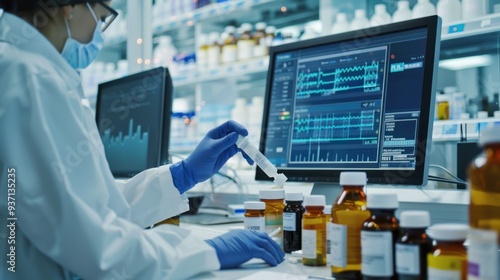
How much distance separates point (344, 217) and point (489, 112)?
1.71 meters

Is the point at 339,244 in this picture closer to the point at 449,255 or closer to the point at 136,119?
the point at 449,255

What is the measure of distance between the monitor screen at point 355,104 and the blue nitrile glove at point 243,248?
1.16ft

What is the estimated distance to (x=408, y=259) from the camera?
0.76m

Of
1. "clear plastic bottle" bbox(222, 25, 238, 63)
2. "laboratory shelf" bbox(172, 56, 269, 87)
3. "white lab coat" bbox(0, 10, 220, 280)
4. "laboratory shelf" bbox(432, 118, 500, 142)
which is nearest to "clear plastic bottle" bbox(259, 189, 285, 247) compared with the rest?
"white lab coat" bbox(0, 10, 220, 280)

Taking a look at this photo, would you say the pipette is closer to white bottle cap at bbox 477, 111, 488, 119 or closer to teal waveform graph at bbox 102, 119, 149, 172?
teal waveform graph at bbox 102, 119, 149, 172

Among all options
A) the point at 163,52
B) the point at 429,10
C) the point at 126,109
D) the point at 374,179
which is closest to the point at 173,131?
the point at 163,52

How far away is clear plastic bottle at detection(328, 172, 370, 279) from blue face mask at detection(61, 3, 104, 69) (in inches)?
27.9

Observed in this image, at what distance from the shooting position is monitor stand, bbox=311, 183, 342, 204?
1.40 m

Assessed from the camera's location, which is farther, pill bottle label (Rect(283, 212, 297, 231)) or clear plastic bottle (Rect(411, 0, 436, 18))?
clear plastic bottle (Rect(411, 0, 436, 18))

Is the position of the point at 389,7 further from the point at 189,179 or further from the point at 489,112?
the point at 189,179

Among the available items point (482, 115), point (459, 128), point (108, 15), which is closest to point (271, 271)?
point (108, 15)

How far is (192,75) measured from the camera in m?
3.11

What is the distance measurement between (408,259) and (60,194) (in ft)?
2.02

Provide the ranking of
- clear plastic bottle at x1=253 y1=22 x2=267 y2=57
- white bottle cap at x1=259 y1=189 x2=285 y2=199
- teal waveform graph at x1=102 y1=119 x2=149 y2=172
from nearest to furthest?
white bottle cap at x1=259 y1=189 x2=285 y2=199 → teal waveform graph at x1=102 y1=119 x2=149 y2=172 → clear plastic bottle at x1=253 y1=22 x2=267 y2=57
